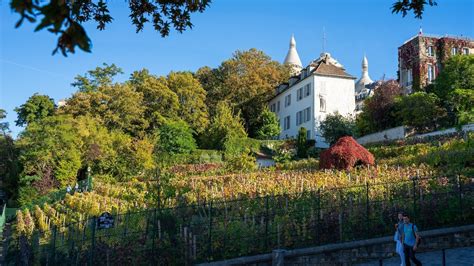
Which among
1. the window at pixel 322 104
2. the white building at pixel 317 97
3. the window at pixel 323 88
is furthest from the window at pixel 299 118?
the window at pixel 323 88

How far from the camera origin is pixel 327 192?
1456 cm

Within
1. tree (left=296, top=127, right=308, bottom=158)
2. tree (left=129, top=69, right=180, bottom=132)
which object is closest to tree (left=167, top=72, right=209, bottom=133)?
tree (left=129, top=69, right=180, bottom=132)

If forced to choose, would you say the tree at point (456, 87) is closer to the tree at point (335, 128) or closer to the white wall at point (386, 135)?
the white wall at point (386, 135)

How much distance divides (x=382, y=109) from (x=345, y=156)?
17164mm

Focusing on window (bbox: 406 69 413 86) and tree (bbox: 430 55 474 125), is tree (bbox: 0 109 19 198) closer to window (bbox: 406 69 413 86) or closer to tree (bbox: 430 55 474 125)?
tree (bbox: 430 55 474 125)

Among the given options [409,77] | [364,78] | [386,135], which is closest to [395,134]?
[386,135]

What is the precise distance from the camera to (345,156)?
25719 mm

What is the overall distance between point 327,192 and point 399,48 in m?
40.1

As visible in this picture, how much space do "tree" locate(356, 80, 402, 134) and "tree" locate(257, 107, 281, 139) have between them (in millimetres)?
11108

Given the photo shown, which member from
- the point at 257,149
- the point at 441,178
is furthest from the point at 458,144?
the point at 257,149

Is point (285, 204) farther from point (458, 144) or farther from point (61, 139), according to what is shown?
point (61, 139)

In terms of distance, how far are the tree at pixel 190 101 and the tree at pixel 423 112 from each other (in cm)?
2103

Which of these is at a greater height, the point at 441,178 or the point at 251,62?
the point at 251,62

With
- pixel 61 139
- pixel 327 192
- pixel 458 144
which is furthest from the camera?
pixel 61 139
